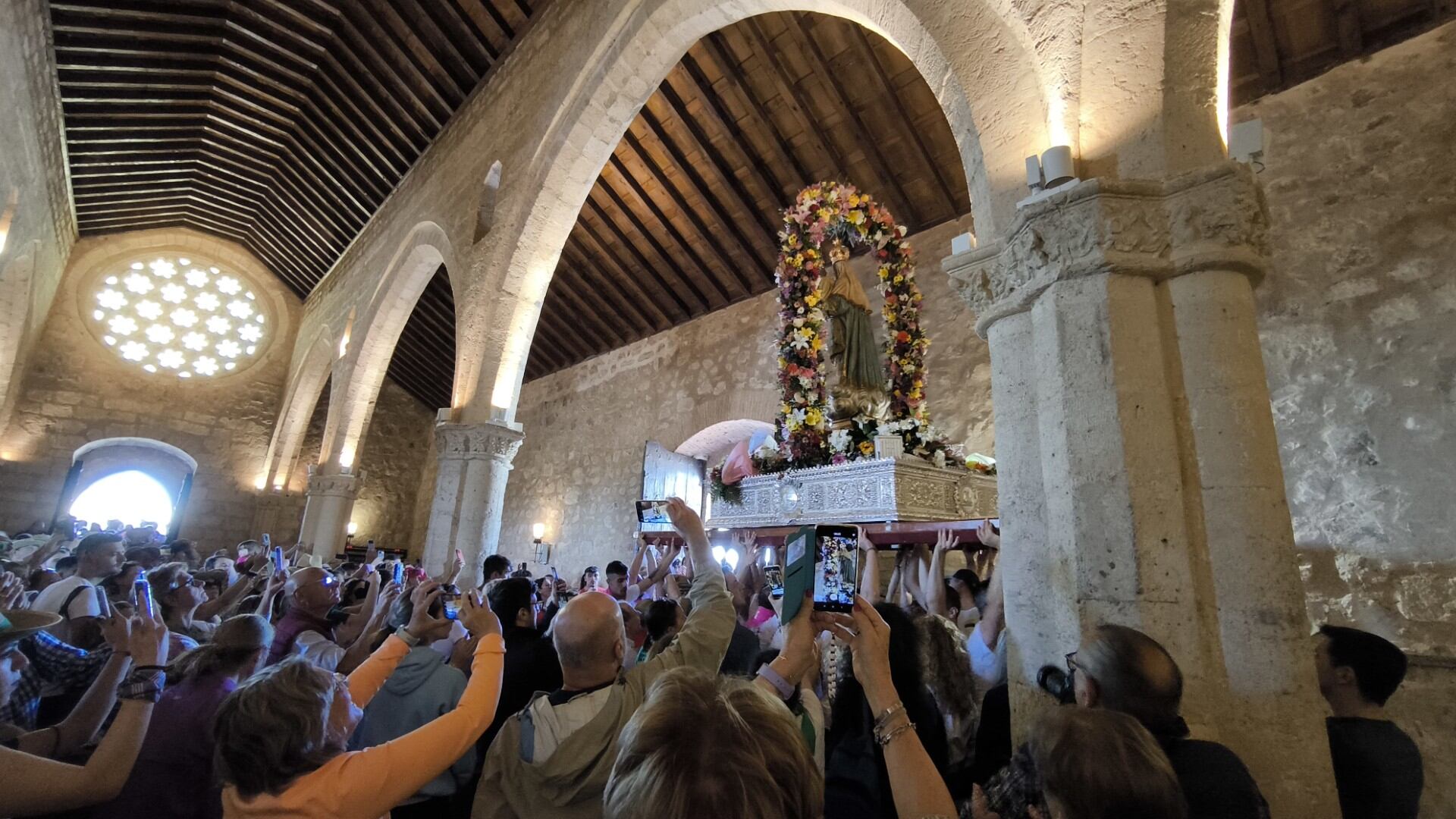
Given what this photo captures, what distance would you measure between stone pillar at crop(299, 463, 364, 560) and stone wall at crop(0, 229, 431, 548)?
12.6 ft

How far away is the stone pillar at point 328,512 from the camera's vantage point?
9938mm

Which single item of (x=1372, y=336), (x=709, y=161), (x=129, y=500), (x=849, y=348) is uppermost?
(x=709, y=161)

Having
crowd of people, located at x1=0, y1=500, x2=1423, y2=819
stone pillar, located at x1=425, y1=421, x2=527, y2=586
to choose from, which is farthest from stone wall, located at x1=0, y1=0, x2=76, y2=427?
crowd of people, located at x1=0, y1=500, x2=1423, y2=819

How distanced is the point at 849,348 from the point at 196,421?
47.6ft

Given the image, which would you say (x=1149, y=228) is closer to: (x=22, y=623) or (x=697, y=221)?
(x=22, y=623)

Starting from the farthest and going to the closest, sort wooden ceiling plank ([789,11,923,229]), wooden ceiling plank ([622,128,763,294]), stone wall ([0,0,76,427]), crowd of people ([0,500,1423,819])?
wooden ceiling plank ([622,128,763,294]) < stone wall ([0,0,76,427]) < wooden ceiling plank ([789,11,923,229]) < crowd of people ([0,500,1423,819])

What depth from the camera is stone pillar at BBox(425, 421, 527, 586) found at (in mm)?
5957

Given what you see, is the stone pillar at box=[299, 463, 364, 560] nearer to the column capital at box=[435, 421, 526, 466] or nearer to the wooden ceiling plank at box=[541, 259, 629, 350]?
the wooden ceiling plank at box=[541, 259, 629, 350]

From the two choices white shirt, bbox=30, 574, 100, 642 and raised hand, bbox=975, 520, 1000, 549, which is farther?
raised hand, bbox=975, 520, 1000, 549

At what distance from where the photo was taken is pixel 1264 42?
5031 mm

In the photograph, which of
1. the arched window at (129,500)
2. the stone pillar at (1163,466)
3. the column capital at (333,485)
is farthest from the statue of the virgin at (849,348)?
the arched window at (129,500)

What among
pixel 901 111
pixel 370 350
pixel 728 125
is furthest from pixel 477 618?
pixel 370 350

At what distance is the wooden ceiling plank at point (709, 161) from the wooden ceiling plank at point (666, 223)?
0.71m

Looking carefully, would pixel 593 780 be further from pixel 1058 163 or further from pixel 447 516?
pixel 447 516
